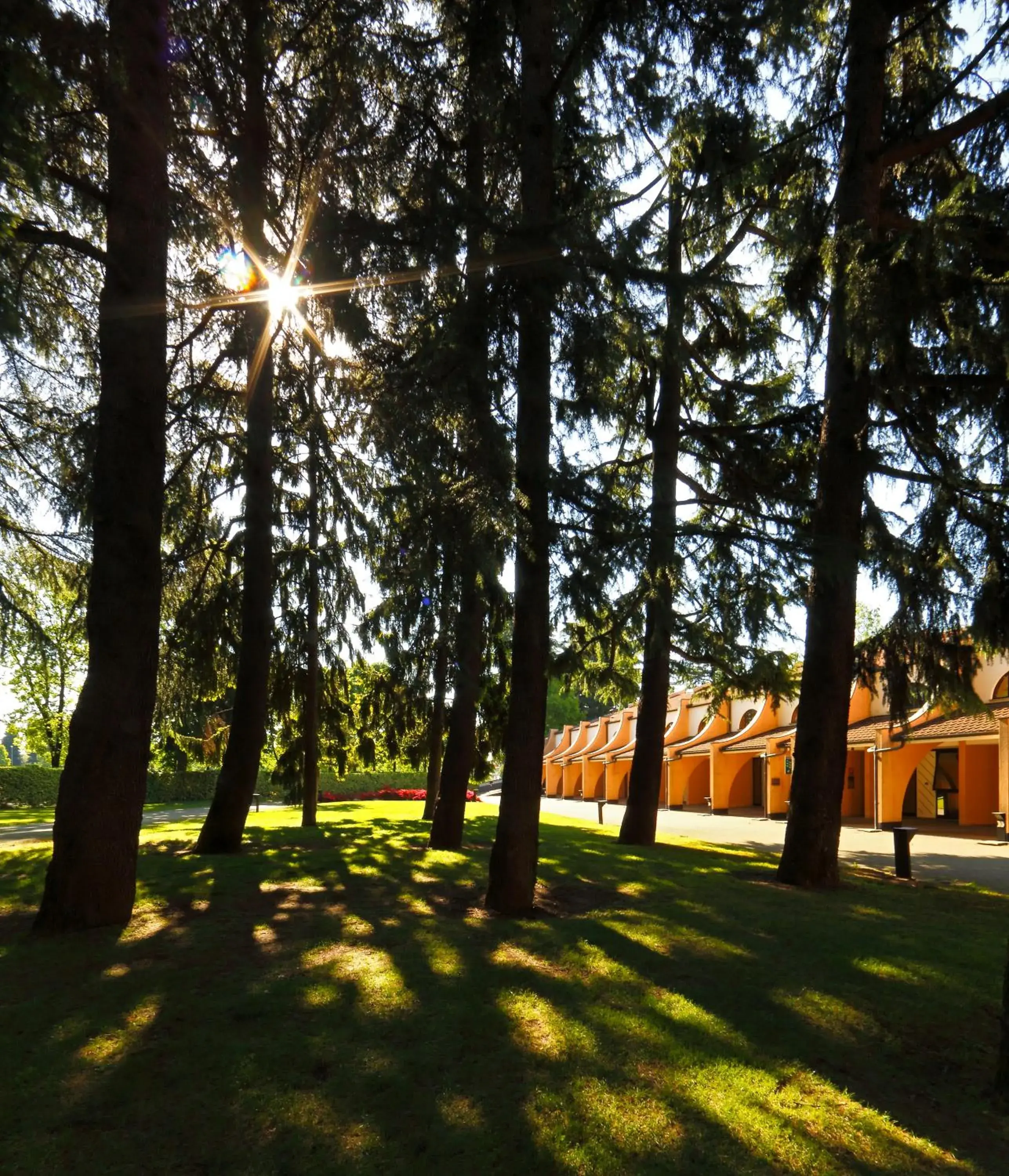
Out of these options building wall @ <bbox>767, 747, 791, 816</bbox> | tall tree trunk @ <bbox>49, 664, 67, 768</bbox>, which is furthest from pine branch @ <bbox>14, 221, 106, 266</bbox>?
tall tree trunk @ <bbox>49, 664, 67, 768</bbox>

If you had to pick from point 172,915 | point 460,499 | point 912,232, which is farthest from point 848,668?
point 172,915

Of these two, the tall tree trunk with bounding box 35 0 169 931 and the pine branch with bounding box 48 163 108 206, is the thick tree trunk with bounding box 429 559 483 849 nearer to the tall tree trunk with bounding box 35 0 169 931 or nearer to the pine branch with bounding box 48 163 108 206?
the tall tree trunk with bounding box 35 0 169 931

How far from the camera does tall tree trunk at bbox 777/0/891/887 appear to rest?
30.9 ft

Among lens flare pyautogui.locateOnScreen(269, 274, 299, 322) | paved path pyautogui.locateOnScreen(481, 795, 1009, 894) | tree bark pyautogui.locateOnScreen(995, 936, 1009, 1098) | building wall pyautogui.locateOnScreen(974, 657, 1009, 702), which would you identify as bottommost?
paved path pyautogui.locateOnScreen(481, 795, 1009, 894)

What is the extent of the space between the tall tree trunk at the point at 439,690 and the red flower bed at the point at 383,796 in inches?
436

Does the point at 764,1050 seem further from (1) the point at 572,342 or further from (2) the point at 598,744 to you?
(2) the point at 598,744

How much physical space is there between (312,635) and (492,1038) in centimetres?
1074

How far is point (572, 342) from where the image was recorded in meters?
7.82

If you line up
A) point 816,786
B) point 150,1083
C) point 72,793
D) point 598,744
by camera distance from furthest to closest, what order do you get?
point 598,744, point 816,786, point 72,793, point 150,1083

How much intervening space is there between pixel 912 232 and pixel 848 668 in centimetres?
477

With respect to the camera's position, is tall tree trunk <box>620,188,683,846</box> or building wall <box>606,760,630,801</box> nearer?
tall tree trunk <box>620,188,683,846</box>

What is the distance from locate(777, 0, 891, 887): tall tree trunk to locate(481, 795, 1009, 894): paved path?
3298mm

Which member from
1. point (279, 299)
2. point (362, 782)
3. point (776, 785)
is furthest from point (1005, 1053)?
point (362, 782)

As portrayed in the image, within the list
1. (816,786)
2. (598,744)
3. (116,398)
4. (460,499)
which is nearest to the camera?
(116,398)
